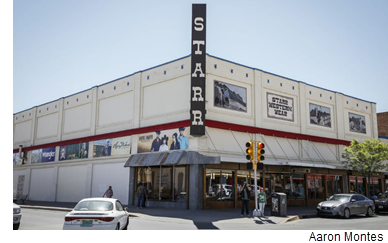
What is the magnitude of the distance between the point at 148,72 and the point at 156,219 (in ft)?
44.8

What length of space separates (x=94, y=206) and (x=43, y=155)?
2929 centimetres

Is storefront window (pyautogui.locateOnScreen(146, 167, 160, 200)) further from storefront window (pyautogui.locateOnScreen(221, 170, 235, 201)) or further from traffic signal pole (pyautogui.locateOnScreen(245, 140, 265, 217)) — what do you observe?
traffic signal pole (pyautogui.locateOnScreen(245, 140, 265, 217))

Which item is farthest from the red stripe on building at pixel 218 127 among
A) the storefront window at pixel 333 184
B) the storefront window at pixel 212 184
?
the storefront window at pixel 333 184

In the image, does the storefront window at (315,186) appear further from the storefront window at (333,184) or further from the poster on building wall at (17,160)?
A: the poster on building wall at (17,160)

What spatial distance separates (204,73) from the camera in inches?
937

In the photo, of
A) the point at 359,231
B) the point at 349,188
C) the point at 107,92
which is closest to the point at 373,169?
the point at 349,188

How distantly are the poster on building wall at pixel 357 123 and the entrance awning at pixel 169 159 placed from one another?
20.3m

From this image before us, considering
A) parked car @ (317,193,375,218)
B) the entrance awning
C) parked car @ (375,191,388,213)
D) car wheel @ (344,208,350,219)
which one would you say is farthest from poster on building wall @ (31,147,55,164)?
parked car @ (375,191,388,213)

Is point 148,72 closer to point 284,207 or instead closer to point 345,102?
point 284,207

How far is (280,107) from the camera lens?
2967 cm

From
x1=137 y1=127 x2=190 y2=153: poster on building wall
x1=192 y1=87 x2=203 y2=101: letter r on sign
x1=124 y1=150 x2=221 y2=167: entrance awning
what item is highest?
x1=192 y1=87 x2=203 y2=101: letter r on sign

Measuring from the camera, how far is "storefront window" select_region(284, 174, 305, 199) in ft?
92.8

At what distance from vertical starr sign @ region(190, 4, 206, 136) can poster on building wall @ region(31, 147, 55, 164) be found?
65.2ft

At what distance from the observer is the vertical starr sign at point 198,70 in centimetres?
2328
